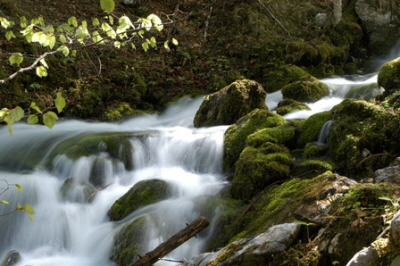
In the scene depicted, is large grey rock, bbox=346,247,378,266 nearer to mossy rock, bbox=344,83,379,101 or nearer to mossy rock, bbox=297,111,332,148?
mossy rock, bbox=297,111,332,148

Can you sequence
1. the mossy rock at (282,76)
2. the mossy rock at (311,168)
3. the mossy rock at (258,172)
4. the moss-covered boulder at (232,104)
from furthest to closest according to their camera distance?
the mossy rock at (282,76) → the moss-covered boulder at (232,104) → the mossy rock at (258,172) → the mossy rock at (311,168)

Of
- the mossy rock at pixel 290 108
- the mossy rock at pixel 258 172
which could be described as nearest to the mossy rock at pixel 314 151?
the mossy rock at pixel 258 172

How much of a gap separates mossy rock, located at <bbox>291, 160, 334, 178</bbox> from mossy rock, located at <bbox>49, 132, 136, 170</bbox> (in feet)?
12.0

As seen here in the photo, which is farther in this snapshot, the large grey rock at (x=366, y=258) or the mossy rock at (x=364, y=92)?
the mossy rock at (x=364, y=92)

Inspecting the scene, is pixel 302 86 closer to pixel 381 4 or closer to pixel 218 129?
pixel 218 129

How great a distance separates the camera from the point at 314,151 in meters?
5.61

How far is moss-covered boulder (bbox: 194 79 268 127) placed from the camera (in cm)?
873

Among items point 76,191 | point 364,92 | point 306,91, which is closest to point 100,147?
point 76,191

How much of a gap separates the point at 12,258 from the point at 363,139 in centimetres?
510

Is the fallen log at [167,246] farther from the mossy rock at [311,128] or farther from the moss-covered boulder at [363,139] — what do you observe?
the mossy rock at [311,128]

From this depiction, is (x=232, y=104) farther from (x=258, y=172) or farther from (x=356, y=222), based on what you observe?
(x=356, y=222)

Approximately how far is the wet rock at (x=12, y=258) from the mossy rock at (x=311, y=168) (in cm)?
406

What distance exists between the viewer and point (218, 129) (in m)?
8.21

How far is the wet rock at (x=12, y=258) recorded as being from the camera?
17.1 ft
